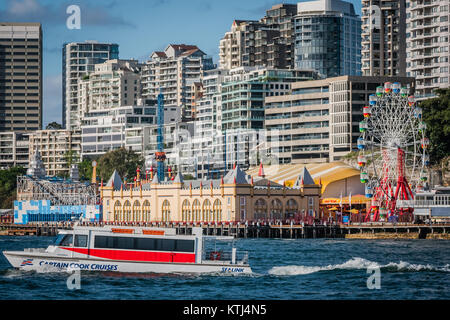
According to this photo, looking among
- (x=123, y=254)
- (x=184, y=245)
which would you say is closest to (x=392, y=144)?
(x=184, y=245)

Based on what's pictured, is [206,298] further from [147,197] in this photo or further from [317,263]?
[147,197]

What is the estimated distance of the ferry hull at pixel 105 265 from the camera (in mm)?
69812

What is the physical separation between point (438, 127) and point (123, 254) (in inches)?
4047

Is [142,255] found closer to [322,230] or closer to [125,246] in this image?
[125,246]

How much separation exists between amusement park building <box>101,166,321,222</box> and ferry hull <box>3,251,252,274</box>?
78217 millimetres

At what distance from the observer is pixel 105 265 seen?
2768 inches

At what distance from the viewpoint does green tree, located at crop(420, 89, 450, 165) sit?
164375 mm

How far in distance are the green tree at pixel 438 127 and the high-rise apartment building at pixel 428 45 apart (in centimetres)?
2392

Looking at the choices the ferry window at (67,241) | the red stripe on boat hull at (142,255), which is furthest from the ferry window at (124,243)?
the ferry window at (67,241)

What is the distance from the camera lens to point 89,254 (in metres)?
70.4

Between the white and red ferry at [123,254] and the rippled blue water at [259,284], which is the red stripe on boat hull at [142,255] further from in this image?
the rippled blue water at [259,284]

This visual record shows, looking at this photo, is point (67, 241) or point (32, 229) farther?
point (32, 229)
